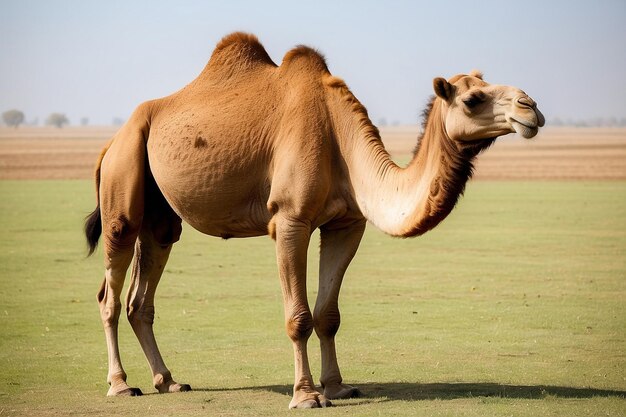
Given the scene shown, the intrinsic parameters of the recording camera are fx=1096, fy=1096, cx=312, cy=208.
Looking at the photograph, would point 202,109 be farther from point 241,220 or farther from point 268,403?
point 268,403

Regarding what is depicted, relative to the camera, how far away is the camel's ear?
25.8 feet

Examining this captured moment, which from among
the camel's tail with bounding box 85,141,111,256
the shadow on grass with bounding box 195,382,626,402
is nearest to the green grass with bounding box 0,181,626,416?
the shadow on grass with bounding box 195,382,626,402

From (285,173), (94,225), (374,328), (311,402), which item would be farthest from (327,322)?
(374,328)

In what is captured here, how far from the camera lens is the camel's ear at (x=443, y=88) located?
7.87 meters

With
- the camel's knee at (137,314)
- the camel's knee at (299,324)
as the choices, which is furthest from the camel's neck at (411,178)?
the camel's knee at (137,314)

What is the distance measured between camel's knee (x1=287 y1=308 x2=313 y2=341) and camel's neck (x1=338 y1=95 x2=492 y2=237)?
2.95ft

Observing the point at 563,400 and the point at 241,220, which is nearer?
the point at 563,400

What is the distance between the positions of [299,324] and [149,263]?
2.16 metres

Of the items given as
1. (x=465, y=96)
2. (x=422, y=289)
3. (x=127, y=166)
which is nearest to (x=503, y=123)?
(x=465, y=96)

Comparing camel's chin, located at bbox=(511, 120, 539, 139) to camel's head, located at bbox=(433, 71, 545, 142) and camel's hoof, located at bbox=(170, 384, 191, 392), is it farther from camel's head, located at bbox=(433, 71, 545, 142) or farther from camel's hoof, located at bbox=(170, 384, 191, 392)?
camel's hoof, located at bbox=(170, 384, 191, 392)

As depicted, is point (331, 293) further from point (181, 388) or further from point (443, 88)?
point (443, 88)

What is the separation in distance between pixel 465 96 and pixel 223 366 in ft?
12.4

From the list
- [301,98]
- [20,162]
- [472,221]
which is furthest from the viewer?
[20,162]

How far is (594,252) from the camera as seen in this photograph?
19.5m
